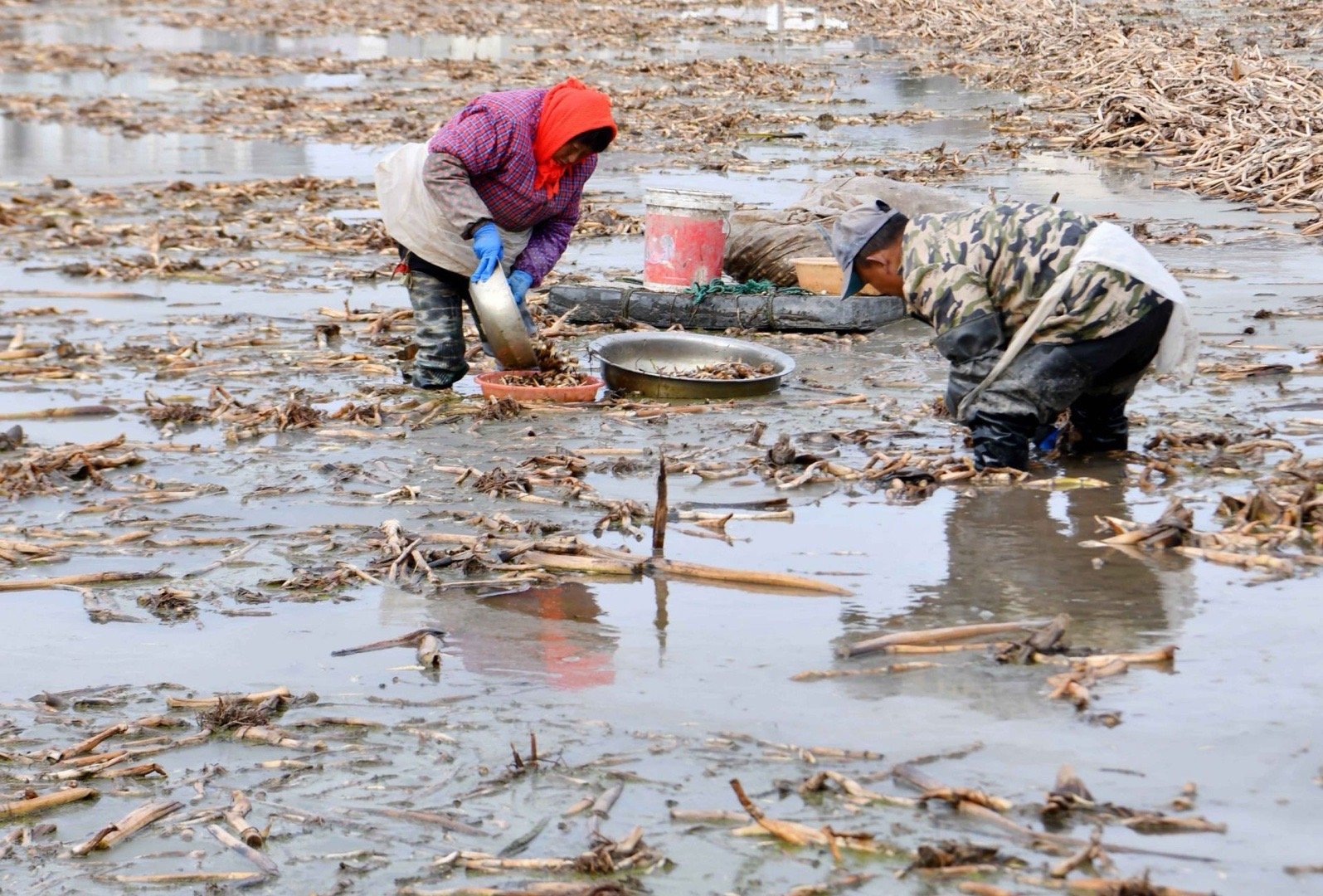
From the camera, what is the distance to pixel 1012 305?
21.6 feet

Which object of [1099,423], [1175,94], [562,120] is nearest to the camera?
[1099,423]

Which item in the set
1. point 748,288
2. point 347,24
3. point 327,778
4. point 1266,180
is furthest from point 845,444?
point 347,24

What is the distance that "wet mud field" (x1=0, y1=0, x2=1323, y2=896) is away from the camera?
362cm

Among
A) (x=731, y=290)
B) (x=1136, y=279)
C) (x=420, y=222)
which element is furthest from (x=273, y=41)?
(x=1136, y=279)

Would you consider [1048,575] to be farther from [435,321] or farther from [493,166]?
[435,321]

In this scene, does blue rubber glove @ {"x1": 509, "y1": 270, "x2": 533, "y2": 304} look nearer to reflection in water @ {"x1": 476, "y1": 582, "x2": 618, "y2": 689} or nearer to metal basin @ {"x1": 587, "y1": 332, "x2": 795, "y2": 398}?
metal basin @ {"x1": 587, "y1": 332, "x2": 795, "y2": 398}

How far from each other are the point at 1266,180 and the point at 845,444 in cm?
783

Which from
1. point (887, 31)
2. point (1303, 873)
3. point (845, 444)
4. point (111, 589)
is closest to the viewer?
point (1303, 873)

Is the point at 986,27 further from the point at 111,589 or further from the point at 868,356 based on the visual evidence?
the point at 111,589

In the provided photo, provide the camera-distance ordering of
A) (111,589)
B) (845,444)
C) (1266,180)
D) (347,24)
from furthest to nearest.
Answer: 1. (347,24)
2. (1266,180)
3. (845,444)
4. (111,589)

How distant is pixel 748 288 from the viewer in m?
10.0

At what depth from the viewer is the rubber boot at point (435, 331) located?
8.49 metres

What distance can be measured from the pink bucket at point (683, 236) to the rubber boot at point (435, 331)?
1806 millimetres

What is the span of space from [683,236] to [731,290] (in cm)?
43
